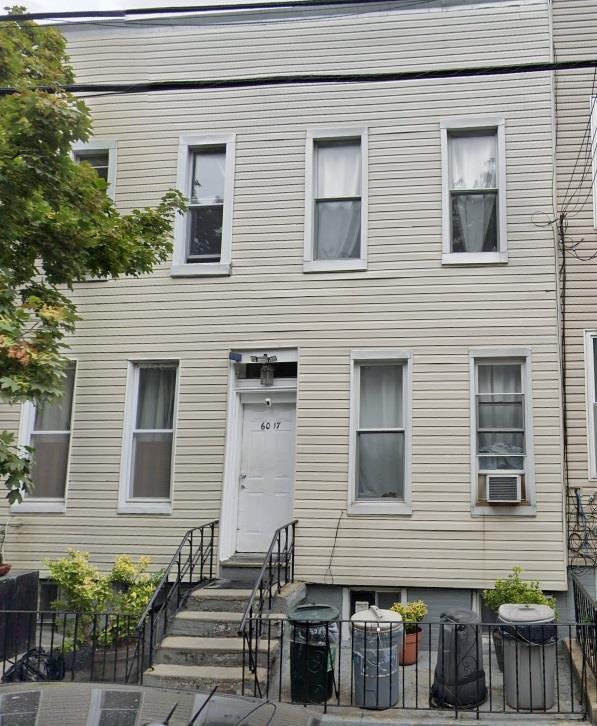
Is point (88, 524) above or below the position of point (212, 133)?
below

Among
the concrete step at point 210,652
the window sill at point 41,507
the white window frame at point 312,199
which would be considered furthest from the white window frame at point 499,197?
the window sill at point 41,507

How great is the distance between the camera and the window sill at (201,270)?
11.0 meters

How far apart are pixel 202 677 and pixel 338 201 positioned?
6571 mm

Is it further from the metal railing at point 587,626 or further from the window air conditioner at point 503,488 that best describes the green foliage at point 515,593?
the window air conditioner at point 503,488

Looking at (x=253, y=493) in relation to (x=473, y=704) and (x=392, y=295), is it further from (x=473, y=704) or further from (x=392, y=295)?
(x=473, y=704)

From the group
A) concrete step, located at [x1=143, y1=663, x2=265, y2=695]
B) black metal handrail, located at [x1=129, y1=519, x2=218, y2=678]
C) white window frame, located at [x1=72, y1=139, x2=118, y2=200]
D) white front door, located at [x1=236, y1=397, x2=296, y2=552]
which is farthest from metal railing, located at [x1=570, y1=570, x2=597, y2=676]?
white window frame, located at [x1=72, y1=139, x2=118, y2=200]

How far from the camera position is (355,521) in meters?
10.1

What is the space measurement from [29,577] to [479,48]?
9.44 meters

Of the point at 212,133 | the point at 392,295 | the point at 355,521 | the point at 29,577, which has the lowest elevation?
the point at 29,577

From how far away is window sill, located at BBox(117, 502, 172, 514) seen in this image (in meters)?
10.6

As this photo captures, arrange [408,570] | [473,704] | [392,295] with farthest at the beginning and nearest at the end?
[392,295] < [408,570] < [473,704]

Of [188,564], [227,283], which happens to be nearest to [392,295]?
[227,283]

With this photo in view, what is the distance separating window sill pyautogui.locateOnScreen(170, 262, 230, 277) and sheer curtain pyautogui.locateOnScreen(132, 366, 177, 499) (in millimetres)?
1362

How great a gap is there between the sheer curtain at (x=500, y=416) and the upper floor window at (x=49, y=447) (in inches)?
227
